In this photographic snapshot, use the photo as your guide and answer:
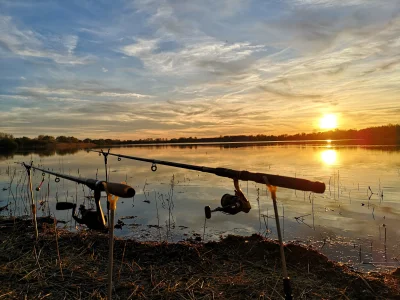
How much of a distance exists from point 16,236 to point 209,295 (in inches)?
212

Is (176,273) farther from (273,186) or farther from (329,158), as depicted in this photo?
(329,158)

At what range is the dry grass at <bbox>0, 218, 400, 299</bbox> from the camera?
14.0 ft

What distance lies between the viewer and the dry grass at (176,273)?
427 cm

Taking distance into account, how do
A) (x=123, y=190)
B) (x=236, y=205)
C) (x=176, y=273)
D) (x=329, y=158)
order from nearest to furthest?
(x=123, y=190), (x=236, y=205), (x=176, y=273), (x=329, y=158)

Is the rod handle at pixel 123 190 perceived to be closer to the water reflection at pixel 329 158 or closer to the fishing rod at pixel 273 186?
the fishing rod at pixel 273 186

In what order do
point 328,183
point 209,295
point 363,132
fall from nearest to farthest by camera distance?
point 209,295, point 328,183, point 363,132

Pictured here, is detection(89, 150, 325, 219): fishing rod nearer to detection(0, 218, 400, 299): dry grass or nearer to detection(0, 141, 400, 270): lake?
detection(0, 218, 400, 299): dry grass

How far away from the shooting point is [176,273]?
5.08 metres

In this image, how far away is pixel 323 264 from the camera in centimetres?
552

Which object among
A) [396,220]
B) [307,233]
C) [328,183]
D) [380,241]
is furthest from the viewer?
[328,183]

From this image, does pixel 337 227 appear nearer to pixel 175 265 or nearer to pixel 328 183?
pixel 175 265

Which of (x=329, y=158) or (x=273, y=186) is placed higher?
(x=273, y=186)

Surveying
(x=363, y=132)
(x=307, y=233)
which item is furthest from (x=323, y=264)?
(x=363, y=132)

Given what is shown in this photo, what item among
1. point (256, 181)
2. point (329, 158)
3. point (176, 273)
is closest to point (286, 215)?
point (176, 273)
